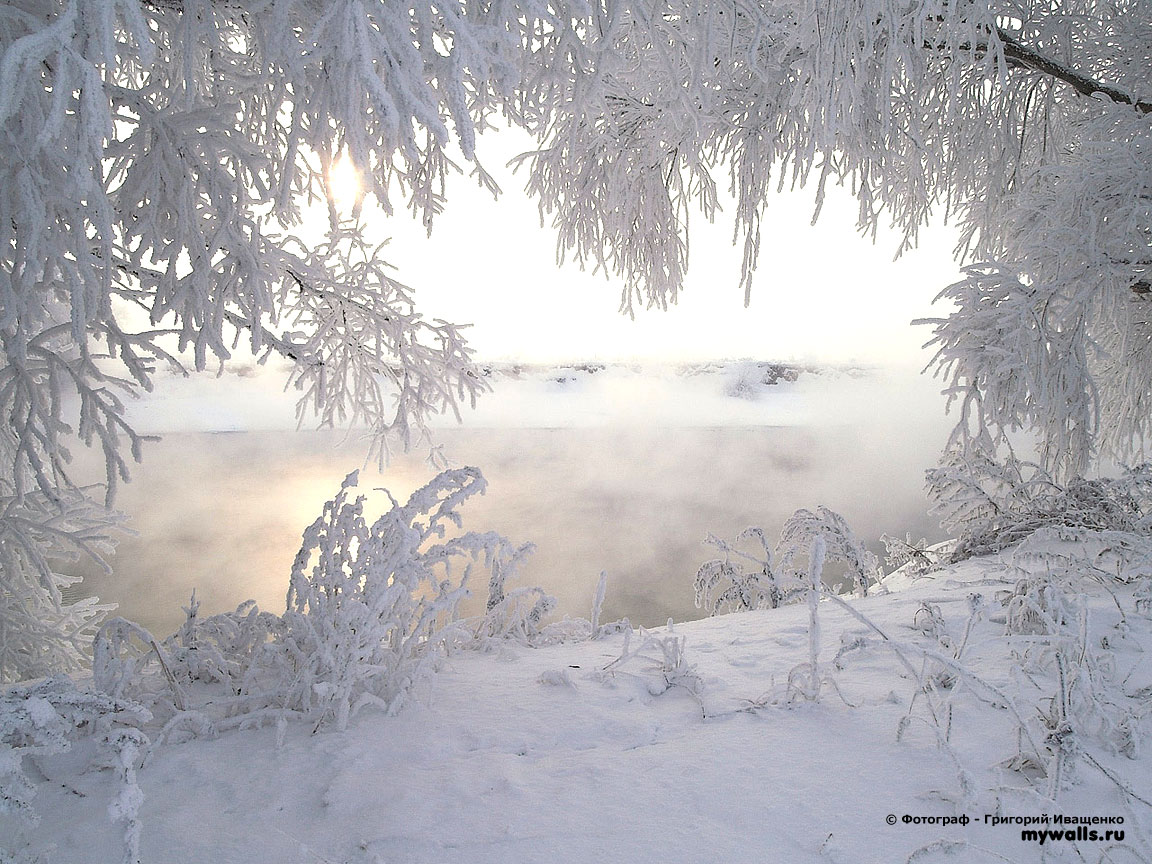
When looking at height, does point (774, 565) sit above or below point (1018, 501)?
below

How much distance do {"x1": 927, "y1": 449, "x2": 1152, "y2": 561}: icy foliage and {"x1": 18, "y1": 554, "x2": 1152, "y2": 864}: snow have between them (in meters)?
1.69

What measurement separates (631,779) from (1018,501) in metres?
4.39

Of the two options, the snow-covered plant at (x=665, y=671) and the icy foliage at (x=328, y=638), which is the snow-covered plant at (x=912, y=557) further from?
the icy foliage at (x=328, y=638)

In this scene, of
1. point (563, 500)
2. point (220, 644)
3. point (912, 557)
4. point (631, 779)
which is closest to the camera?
point (631, 779)

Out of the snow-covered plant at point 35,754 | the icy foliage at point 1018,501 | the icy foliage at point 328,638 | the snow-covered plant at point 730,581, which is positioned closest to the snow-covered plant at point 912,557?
the icy foliage at point 1018,501

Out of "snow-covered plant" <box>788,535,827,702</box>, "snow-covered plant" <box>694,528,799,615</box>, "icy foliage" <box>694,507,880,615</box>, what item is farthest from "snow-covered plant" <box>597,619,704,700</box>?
"snow-covered plant" <box>694,528,799,615</box>

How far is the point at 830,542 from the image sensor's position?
5074mm

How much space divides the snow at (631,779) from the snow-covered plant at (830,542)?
2.92 m

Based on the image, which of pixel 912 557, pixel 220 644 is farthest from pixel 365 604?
pixel 912 557

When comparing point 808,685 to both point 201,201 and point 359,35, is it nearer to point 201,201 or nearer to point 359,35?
point 359,35

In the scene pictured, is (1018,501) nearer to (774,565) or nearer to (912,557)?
(912,557)

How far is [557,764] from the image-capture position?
55.2 inches

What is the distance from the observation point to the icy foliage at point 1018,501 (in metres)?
3.23

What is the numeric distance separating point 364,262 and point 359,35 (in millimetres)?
3096
